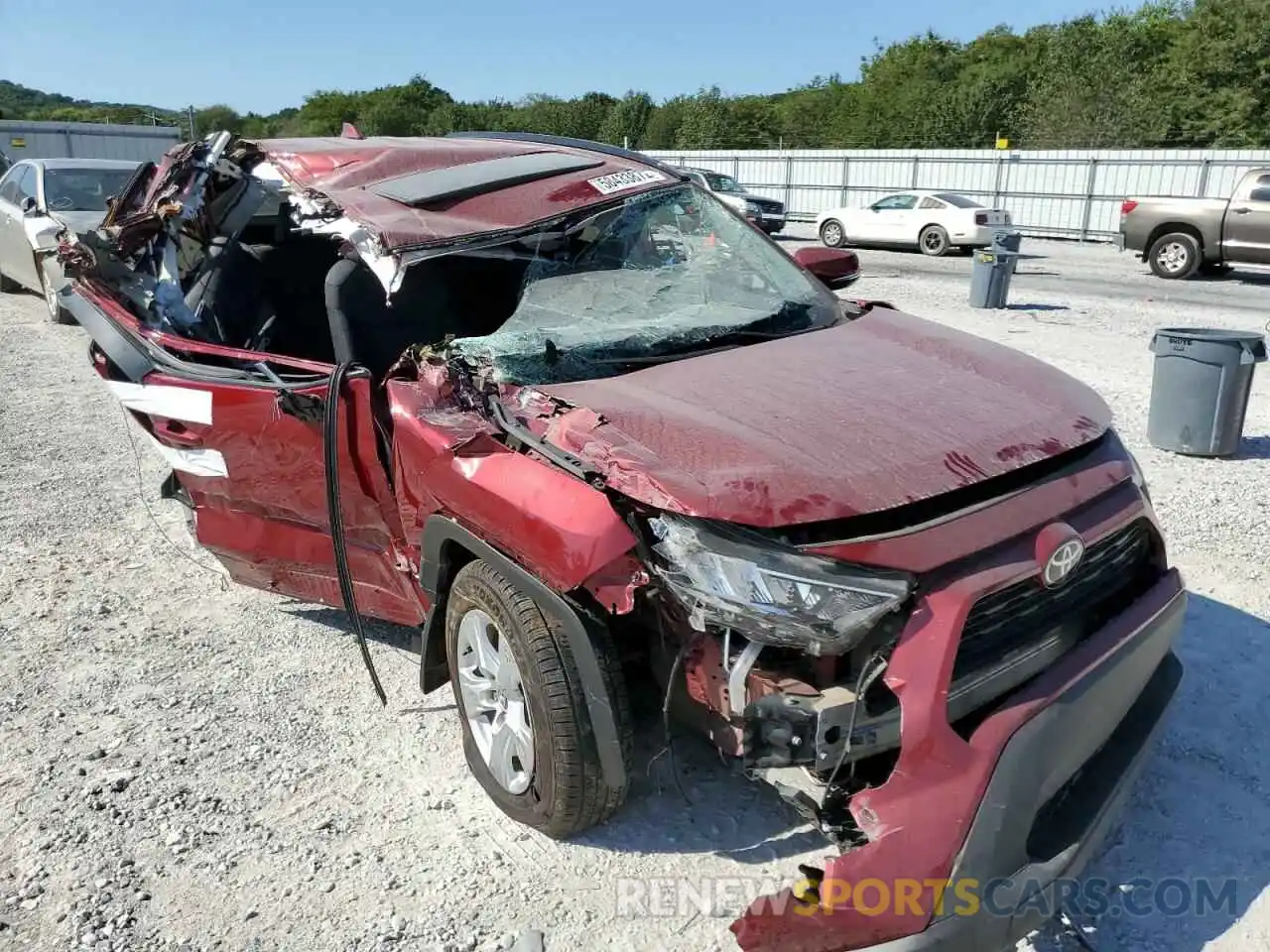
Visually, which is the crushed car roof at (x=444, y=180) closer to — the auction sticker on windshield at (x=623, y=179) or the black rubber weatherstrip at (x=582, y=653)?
the auction sticker on windshield at (x=623, y=179)

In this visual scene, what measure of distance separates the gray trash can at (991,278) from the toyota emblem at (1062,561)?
36.5 feet

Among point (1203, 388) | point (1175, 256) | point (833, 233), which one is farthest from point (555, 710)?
point (833, 233)

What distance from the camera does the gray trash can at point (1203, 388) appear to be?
616 cm

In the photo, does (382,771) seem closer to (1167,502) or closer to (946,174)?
A: (1167,502)

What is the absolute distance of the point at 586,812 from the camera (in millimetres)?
2688

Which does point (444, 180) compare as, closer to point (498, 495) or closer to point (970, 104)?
point (498, 495)

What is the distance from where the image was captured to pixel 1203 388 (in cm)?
621

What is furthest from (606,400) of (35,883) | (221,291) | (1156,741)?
(221,291)

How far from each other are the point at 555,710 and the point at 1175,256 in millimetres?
16705

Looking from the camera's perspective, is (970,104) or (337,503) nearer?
(337,503)

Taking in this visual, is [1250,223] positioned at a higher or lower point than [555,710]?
higher

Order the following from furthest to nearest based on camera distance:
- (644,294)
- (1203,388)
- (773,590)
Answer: (1203,388) → (644,294) → (773,590)

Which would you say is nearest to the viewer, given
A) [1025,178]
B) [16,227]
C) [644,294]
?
[644,294]

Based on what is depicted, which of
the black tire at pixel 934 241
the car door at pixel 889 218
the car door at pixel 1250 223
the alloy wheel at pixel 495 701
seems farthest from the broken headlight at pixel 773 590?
the car door at pixel 889 218
